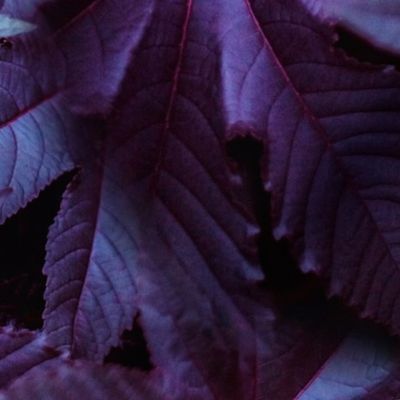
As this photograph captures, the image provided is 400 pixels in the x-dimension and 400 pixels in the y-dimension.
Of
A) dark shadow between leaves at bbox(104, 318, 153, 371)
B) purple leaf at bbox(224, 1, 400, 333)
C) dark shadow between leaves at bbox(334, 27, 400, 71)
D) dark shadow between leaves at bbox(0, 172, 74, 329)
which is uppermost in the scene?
dark shadow between leaves at bbox(334, 27, 400, 71)

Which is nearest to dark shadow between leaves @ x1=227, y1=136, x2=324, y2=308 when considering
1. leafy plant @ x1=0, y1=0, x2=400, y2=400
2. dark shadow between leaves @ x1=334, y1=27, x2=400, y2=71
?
leafy plant @ x1=0, y1=0, x2=400, y2=400

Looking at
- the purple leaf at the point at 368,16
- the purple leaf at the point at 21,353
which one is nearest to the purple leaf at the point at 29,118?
the purple leaf at the point at 21,353

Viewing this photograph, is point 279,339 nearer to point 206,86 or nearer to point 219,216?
point 219,216

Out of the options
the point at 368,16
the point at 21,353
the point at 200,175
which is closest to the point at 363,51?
the point at 368,16

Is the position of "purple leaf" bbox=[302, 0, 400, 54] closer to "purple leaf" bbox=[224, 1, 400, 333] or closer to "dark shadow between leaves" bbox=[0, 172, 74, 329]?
"purple leaf" bbox=[224, 1, 400, 333]

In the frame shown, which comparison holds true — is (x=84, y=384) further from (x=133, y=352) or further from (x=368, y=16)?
(x=368, y=16)

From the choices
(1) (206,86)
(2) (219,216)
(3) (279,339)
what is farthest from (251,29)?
(3) (279,339)
